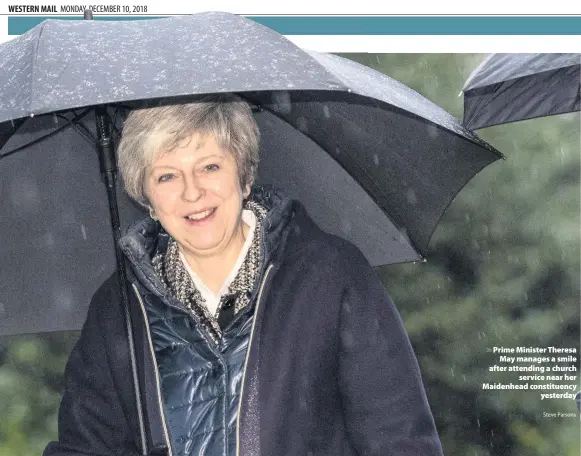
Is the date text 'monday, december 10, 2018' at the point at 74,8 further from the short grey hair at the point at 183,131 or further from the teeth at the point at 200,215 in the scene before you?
the teeth at the point at 200,215

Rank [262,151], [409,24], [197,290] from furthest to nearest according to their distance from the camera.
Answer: [409,24] < [262,151] < [197,290]

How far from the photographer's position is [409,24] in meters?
4.50

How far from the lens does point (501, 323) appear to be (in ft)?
21.2

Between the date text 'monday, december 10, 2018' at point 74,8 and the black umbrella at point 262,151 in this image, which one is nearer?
the black umbrella at point 262,151

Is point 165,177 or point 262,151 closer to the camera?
point 165,177

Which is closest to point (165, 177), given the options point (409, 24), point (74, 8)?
point (74, 8)

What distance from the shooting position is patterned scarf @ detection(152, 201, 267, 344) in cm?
257

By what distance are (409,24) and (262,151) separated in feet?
5.76

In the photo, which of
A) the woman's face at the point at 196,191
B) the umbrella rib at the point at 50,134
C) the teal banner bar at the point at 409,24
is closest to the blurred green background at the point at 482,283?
the teal banner bar at the point at 409,24

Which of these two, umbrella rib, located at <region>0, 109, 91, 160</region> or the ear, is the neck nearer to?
the ear

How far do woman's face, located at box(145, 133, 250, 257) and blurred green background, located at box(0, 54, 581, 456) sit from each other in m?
3.91

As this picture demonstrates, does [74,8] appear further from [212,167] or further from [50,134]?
[212,167]

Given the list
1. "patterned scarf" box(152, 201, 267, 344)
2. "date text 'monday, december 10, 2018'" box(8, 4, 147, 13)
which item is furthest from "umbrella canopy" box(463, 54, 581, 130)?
"patterned scarf" box(152, 201, 267, 344)

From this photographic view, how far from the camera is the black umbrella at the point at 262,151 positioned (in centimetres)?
200
